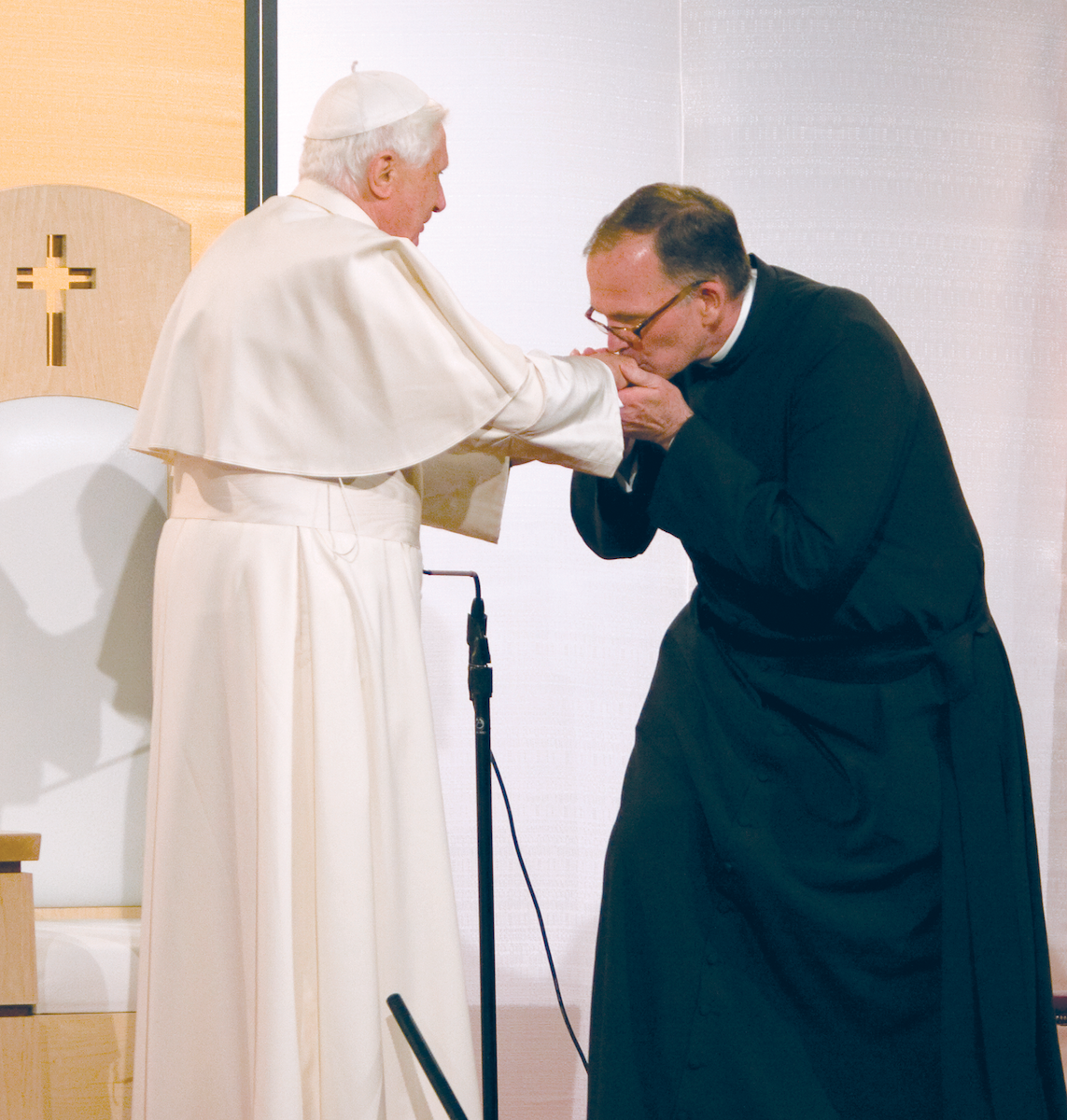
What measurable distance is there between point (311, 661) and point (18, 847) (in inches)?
18.6

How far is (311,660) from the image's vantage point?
6.17ft

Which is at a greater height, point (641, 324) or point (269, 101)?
point (269, 101)

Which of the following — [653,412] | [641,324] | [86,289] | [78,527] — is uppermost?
[86,289]

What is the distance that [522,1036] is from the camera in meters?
2.99

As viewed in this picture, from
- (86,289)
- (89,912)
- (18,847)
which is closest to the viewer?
(18,847)

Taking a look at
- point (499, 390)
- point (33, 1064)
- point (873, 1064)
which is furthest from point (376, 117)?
point (873, 1064)

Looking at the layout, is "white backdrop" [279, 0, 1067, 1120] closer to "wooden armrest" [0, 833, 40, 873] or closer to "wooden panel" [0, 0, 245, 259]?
"wooden panel" [0, 0, 245, 259]

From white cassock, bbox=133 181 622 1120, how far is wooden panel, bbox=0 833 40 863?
0.81ft

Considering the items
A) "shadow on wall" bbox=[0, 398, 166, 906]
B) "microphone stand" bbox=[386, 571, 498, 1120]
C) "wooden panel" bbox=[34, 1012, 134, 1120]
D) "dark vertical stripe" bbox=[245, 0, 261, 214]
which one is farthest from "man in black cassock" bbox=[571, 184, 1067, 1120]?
"dark vertical stripe" bbox=[245, 0, 261, 214]

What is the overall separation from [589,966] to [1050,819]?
1197 millimetres

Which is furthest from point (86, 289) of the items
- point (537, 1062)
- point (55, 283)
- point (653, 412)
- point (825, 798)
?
point (537, 1062)

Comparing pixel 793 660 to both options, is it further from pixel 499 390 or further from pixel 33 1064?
pixel 33 1064

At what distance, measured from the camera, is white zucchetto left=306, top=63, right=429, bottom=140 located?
2.02 meters

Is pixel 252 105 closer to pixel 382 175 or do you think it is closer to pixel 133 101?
pixel 133 101
